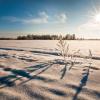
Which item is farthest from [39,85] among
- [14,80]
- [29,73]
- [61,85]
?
[29,73]

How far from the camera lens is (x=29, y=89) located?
1.54 metres

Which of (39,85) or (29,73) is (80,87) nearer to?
(39,85)

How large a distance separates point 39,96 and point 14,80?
569mm

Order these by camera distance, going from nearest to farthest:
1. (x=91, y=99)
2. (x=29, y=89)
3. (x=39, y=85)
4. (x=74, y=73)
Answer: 1. (x=91, y=99)
2. (x=29, y=89)
3. (x=39, y=85)
4. (x=74, y=73)

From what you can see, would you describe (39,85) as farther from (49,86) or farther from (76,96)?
(76,96)

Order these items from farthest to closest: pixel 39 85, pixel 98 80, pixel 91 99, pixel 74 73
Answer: pixel 74 73
pixel 98 80
pixel 39 85
pixel 91 99

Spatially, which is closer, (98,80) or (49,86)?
(49,86)

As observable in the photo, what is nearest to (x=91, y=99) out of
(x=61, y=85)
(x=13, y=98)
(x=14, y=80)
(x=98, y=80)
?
(x=61, y=85)

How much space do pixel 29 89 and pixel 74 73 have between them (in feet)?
2.74

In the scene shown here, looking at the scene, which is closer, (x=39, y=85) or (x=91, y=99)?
(x=91, y=99)

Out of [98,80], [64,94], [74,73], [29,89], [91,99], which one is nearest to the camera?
[91,99]

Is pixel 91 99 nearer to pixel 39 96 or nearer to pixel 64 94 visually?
pixel 64 94

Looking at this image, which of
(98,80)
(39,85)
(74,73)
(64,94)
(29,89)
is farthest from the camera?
(74,73)

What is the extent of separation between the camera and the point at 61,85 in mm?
1659
